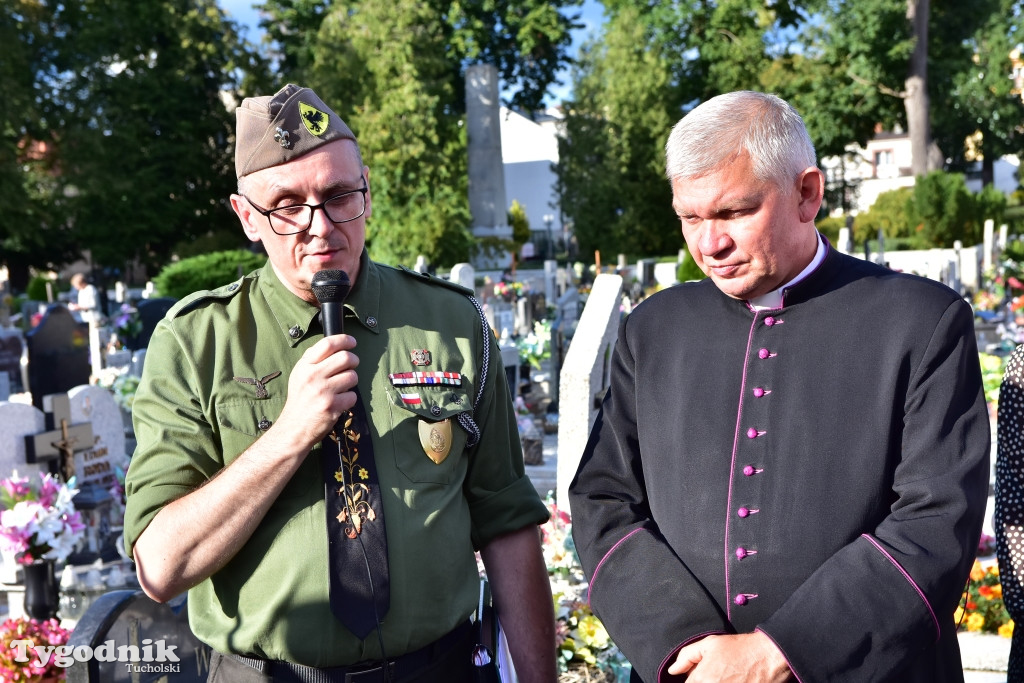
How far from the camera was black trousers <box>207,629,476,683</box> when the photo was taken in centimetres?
197

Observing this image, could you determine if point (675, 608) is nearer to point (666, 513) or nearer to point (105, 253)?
point (666, 513)

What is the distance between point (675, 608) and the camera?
2070mm

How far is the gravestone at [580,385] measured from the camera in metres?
4.83

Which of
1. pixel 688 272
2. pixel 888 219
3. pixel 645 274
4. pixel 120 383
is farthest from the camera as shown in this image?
pixel 888 219

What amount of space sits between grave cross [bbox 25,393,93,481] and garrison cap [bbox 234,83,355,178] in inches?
180

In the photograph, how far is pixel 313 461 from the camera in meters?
2.04

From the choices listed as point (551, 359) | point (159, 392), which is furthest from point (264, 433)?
point (551, 359)

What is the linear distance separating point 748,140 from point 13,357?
1278 cm

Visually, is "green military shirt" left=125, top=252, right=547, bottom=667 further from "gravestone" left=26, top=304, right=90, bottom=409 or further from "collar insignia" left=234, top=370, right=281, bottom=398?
"gravestone" left=26, top=304, right=90, bottom=409

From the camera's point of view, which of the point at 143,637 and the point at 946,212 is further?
the point at 946,212

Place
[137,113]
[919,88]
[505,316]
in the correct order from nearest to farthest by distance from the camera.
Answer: [505,316], [919,88], [137,113]

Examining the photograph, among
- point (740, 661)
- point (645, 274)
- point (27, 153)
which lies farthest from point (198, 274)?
point (740, 661)

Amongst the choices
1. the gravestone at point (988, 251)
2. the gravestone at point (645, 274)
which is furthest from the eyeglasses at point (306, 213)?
the gravestone at point (988, 251)

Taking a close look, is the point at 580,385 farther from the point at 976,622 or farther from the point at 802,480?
the point at 802,480
